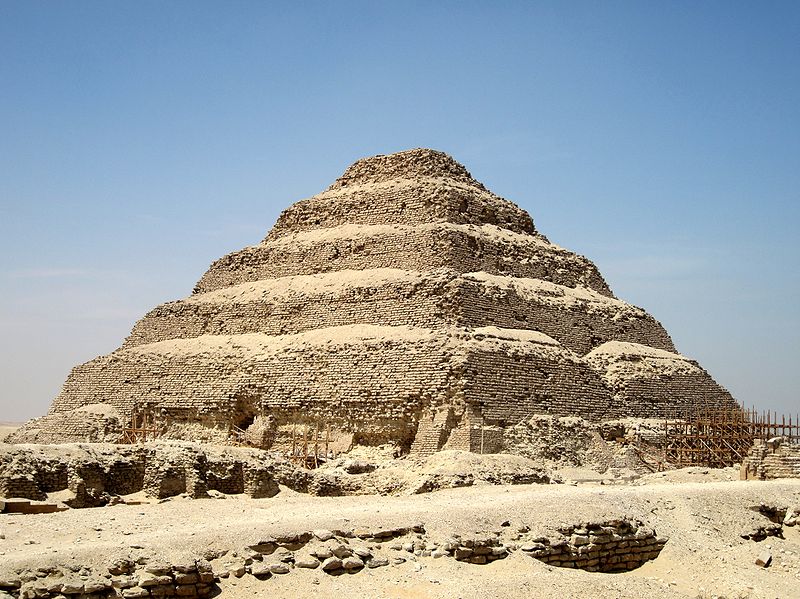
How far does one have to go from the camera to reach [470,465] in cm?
2823

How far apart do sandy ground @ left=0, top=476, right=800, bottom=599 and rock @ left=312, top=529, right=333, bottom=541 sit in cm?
26

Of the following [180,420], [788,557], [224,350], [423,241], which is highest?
[423,241]

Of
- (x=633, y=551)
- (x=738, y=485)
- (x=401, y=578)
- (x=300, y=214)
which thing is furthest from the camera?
(x=300, y=214)

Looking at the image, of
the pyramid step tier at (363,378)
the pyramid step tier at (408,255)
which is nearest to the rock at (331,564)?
the pyramid step tier at (363,378)

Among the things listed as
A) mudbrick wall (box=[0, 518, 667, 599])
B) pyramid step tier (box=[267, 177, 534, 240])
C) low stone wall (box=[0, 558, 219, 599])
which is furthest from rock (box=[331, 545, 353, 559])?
pyramid step tier (box=[267, 177, 534, 240])

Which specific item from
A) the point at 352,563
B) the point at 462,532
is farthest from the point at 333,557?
the point at 462,532

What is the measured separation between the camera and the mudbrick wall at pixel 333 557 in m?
14.1

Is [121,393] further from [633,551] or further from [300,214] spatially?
[633,551]

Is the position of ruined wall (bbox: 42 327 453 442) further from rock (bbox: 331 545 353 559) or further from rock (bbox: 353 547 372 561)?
rock (bbox: 331 545 353 559)

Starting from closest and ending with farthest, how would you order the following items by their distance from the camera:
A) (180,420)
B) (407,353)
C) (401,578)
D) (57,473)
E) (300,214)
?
(401,578), (57,473), (407,353), (180,420), (300,214)

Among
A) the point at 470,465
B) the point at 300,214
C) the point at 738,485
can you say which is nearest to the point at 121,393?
the point at 300,214

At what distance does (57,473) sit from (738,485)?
56.5ft

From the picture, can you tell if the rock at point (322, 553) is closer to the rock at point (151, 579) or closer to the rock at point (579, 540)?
the rock at point (151, 579)

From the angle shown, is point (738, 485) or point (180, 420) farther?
point (180, 420)
